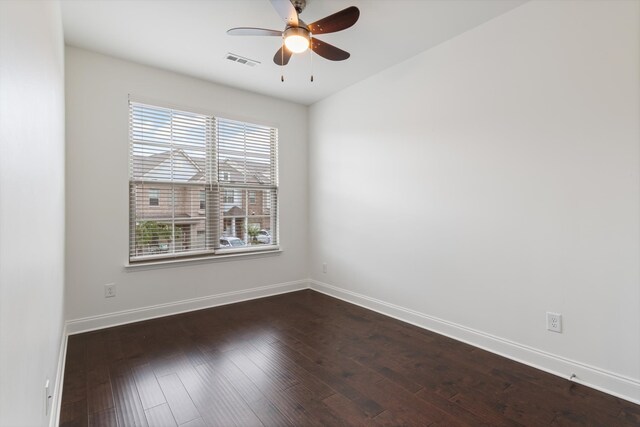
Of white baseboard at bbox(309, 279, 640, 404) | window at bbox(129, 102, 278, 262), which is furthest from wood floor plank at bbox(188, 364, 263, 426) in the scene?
white baseboard at bbox(309, 279, 640, 404)

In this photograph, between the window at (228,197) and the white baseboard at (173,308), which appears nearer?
the white baseboard at (173,308)

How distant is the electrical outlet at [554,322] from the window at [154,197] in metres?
3.82

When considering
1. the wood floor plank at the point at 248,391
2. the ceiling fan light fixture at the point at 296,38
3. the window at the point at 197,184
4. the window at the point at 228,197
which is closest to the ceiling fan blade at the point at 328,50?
the ceiling fan light fixture at the point at 296,38

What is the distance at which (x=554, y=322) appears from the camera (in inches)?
92.3

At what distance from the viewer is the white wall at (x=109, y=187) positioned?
3041 millimetres

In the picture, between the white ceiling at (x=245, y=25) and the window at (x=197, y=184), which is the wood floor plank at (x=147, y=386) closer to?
the window at (x=197, y=184)

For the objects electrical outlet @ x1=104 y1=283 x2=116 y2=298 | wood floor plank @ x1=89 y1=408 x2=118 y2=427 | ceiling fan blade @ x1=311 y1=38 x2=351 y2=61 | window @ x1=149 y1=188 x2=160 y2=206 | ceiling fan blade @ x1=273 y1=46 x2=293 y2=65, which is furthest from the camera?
window @ x1=149 y1=188 x2=160 y2=206

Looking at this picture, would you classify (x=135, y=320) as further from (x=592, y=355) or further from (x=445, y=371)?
(x=592, y=355)

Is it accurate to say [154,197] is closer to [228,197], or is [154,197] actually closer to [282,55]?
[228,197]

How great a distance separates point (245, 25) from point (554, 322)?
3.41 meters

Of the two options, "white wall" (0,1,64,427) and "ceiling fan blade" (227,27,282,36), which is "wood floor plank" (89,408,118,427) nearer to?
"white wall" (0,1,64,427)

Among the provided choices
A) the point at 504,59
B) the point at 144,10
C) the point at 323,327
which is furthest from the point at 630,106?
the point at 144,10

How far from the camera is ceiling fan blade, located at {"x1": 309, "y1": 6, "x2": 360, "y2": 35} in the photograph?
2.11 m

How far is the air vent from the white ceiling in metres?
0.06
